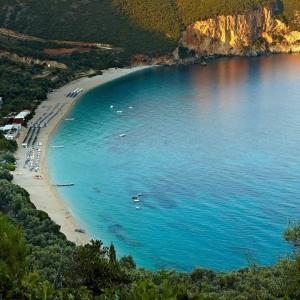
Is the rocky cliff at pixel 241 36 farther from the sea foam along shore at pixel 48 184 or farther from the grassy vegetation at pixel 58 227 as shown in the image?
the sea foam along shore at pixel 48 184

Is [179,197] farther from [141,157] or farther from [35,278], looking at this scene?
[35,278]

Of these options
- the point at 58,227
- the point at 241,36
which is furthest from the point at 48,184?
the point at 241,36

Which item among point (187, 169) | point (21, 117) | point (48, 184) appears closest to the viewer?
point (48, 184)

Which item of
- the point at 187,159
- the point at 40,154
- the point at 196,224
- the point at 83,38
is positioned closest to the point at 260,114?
the point at 187,159

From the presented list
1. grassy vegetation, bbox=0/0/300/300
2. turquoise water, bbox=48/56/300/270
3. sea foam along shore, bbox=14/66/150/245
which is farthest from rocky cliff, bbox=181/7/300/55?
sea foam along shore, bbox=14/66/150/245

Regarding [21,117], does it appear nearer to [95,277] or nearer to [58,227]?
[58,227]

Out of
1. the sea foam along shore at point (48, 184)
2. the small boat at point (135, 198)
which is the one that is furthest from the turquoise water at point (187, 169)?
the sea foam along shore at point (48, 184)
